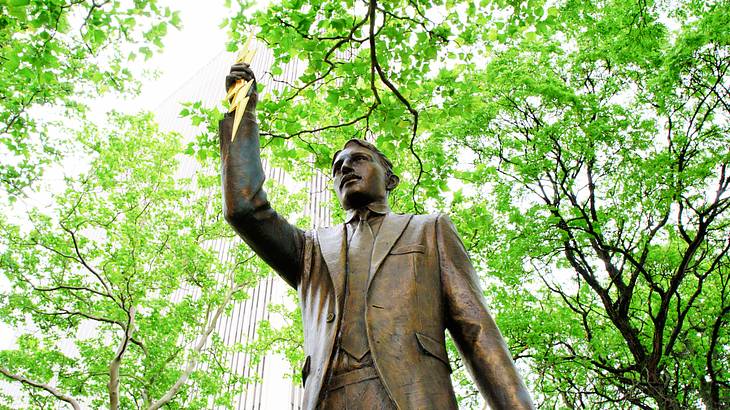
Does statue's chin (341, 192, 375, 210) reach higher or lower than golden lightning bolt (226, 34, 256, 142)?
lower

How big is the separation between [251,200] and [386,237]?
64 centimetres

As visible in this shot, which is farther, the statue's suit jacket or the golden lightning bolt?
the golden lightning bolt

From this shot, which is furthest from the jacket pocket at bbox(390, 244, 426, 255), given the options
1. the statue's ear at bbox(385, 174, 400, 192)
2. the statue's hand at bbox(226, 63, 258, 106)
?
the statue's hand at bbox(226, 63, 258, 106)

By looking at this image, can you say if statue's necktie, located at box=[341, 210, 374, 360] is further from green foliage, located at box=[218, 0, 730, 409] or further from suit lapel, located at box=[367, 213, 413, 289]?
green foliage, located at box=[218, 0, 730, 409]

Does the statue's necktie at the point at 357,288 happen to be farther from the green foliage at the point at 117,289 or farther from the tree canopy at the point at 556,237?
the green foliage at the point at 117,289

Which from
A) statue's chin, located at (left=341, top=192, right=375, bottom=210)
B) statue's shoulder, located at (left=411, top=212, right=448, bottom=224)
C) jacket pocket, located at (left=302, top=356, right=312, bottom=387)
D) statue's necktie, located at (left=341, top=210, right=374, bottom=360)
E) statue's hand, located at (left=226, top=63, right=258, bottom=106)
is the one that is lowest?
jacket pocket, located at (left=302, top=356, right=312, bottom=387)

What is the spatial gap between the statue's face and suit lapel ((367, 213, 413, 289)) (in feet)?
0.55

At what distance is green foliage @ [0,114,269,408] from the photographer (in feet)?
42.1

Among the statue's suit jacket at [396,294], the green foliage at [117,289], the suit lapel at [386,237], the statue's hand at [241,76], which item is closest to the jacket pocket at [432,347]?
the statue's suit jacket at [396,294]

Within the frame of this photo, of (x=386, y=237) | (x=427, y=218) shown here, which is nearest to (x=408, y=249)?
(x=386, y=237)

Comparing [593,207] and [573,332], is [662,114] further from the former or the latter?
[573,332]

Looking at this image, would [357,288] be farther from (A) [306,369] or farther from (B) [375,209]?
(B) [375,209]

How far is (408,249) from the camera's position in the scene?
2648 millimetres

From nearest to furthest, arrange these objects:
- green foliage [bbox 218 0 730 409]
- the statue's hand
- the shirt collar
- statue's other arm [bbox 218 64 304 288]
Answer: statue's other arm [bbox 218 64 304 288], the statue's hand, the shirt collar, green foliage [bbox 218 0 730 409]
